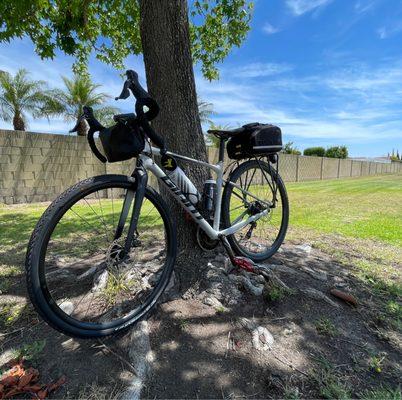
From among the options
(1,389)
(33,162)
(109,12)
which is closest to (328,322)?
(1,389)

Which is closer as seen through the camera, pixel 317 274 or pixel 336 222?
pixel 317 274

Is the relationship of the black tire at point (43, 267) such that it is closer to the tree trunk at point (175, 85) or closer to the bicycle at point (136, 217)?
the bicycle at point (136, 217)

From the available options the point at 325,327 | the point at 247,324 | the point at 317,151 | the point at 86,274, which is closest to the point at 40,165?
the point at 86,274

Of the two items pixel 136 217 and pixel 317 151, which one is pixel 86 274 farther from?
pixel 317 151

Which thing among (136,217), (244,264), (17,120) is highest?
(17,120)

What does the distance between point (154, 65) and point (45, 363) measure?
6.66 ft

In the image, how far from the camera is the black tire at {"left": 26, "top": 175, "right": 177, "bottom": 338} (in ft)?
4.40

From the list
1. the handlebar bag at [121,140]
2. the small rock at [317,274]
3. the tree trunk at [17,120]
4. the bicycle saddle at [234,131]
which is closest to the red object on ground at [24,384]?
the handlebar bag at [121,140]

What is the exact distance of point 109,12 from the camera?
4871mm

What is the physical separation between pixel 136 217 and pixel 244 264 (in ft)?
2.98

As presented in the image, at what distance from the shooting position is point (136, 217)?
1688 mm

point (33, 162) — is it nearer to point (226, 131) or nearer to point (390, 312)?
point (226, 131)

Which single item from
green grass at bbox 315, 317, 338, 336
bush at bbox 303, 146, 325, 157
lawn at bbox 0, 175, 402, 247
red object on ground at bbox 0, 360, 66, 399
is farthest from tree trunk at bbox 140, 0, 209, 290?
bush at bbox 303, 146, 325, 157

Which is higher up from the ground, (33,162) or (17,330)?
(33,162)
